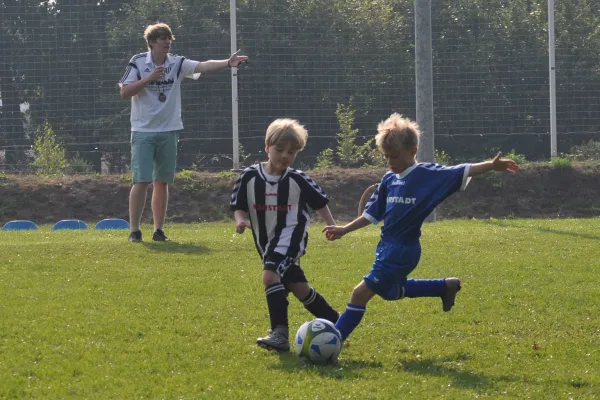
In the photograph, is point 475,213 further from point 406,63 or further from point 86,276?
point 86,276

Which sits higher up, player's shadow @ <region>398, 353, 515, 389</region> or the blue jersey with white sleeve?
the blue jersey with white sleeve

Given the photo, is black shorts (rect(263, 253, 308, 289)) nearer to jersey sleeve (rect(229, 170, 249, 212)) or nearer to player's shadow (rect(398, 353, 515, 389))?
jersey sleeve (rect(229, 170, 249, 212))

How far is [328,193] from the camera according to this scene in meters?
17.8

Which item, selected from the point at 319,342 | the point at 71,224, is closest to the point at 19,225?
the point at 71,224

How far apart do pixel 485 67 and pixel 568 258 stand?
1192 centimetres

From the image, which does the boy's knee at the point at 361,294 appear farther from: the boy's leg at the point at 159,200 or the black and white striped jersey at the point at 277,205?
the boy's leg at the point at 159,200

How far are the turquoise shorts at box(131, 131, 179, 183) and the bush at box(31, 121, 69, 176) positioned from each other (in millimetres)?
9531

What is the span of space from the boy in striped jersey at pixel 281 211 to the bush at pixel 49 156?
13.9 meters

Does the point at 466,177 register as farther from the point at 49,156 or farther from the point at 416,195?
the point at 49,156

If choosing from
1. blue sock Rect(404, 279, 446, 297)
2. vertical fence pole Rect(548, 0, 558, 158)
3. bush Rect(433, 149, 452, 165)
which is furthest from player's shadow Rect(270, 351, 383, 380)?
vertical fence pole Rect(548, 0, 558, 158)

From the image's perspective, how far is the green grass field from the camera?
4883mm

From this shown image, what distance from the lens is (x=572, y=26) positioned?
20328mm

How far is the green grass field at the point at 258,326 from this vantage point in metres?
4.88

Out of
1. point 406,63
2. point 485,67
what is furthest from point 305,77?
point 485,67
